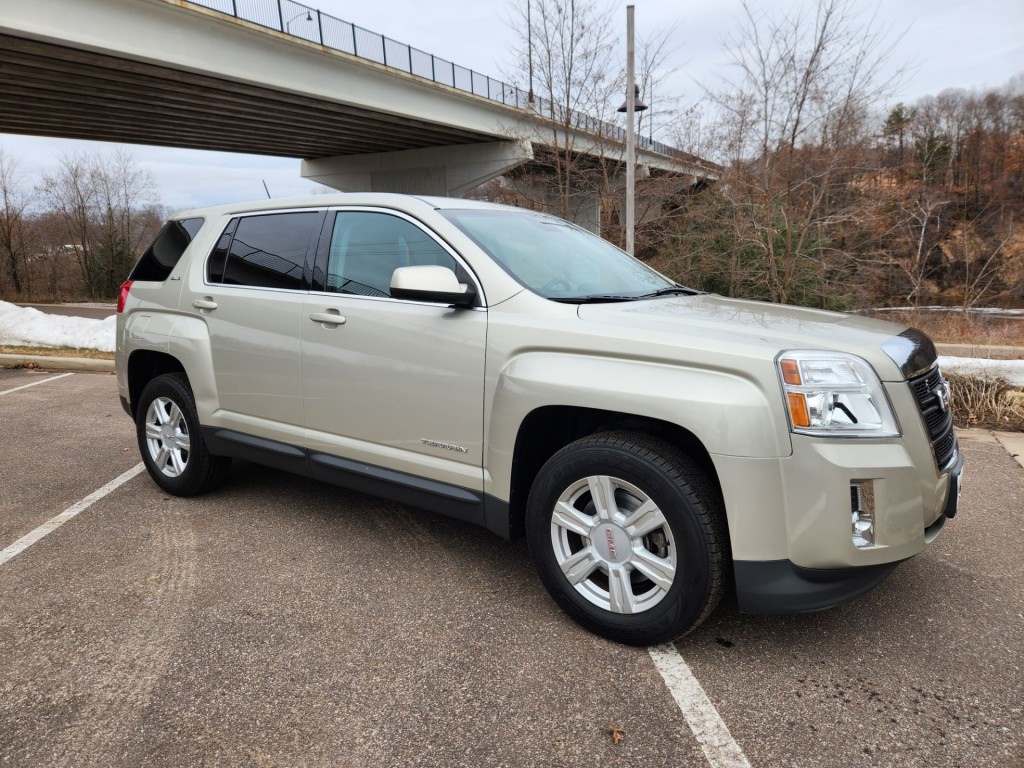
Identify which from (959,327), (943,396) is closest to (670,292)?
(943,396)

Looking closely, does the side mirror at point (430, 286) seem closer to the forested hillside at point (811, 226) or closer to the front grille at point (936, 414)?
the front grille at point (936, 414)

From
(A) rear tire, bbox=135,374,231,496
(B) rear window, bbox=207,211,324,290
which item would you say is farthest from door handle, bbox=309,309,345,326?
(A) rear tire, bbox=135,374,231,496

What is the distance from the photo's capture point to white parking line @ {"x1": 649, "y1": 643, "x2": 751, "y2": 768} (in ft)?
6.98

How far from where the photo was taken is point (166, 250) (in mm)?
4637

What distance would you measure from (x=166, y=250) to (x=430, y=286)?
266 centimetres

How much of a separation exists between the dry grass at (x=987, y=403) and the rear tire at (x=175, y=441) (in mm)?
6185

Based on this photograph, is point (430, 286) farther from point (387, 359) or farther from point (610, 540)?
point (610, 540)

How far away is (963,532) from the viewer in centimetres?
387

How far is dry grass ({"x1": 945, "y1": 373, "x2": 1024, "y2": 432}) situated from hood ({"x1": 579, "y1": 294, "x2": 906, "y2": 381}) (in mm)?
4048

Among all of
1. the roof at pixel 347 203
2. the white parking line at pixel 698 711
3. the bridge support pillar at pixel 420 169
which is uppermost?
the bridge support pillar at pixel 420 169

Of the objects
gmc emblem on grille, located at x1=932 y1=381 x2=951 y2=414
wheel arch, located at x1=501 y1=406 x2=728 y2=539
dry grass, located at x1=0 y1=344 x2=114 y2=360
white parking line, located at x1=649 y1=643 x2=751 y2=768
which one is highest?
gmc emblem on grille, located at x1=932 y1=381 x2=951 y2=414

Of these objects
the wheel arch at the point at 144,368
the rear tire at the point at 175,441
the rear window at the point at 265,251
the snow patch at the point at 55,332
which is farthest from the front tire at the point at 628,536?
the snow patch at the point at 55,332

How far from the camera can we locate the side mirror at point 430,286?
291 centimetres

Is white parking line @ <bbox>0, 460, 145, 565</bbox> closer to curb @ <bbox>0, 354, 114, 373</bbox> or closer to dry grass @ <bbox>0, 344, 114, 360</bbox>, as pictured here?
curb @ <bbox>0, 354, 114, 373</bbox>
